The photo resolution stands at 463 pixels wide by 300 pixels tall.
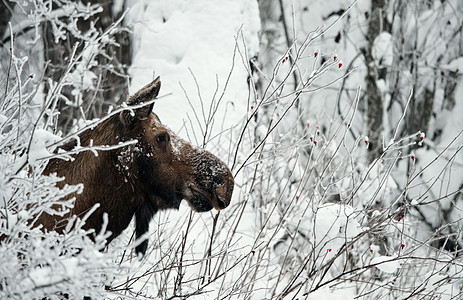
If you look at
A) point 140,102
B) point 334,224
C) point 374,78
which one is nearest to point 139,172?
point 140,102

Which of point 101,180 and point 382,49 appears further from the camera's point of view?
point 382,49

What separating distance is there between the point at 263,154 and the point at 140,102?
1757mm

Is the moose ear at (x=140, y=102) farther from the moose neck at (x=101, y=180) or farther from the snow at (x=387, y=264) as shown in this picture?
the snow at (x=387, y=264)

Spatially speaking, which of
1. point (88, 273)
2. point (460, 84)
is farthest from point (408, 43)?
point (88, 273)

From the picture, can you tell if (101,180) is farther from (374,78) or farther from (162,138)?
(374,78)

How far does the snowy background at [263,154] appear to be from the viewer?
7.65 feet

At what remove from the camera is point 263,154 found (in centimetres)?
448

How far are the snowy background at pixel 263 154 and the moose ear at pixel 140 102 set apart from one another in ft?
1.02

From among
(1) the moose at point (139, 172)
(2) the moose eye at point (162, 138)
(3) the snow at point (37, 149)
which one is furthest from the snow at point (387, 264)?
(3) the snow at point (37, 149)

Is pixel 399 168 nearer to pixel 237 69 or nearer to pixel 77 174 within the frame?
pixel 237 69

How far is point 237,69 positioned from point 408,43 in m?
7.33

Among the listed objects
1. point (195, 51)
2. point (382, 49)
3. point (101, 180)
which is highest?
point (382, 49)

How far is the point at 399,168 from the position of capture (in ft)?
36.8

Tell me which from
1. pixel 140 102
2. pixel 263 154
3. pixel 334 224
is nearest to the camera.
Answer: pixel 140 102
